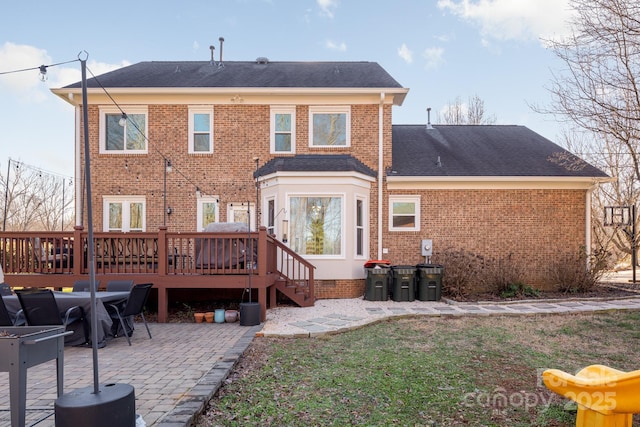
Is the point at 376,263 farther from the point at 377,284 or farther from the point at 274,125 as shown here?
the point at 274,125

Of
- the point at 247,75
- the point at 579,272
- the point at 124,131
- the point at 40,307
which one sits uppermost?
the point at 247,75

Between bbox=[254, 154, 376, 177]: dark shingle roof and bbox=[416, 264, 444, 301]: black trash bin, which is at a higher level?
bbox=[254, 154, 376, 177]: dark shingle roof

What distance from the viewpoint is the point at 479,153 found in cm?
1348

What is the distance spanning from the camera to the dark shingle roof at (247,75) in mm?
12211

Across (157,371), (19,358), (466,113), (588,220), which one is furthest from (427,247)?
(466,113)

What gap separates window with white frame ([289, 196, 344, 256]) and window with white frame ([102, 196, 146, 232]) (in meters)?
4.93

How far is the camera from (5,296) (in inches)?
263

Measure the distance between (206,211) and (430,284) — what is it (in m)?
7.06

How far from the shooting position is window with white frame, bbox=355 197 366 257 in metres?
11.4

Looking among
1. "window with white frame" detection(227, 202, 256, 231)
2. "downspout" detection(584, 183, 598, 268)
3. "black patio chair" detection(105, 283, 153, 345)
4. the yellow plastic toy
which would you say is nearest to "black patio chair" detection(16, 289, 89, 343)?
"black patio chair" detection(105, 283, 153, 345)

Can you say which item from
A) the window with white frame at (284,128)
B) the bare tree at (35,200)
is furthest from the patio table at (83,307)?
the bare tree at (35,200)

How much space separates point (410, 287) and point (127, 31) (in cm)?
1164

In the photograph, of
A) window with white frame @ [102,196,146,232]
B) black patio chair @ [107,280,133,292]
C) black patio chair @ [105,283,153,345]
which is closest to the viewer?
black patio chair @ [105,283,153,345]

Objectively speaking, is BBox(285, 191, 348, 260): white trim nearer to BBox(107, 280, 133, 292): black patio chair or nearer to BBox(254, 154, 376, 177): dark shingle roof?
BBox(254, 154, 376, 177): dark shingle roof
